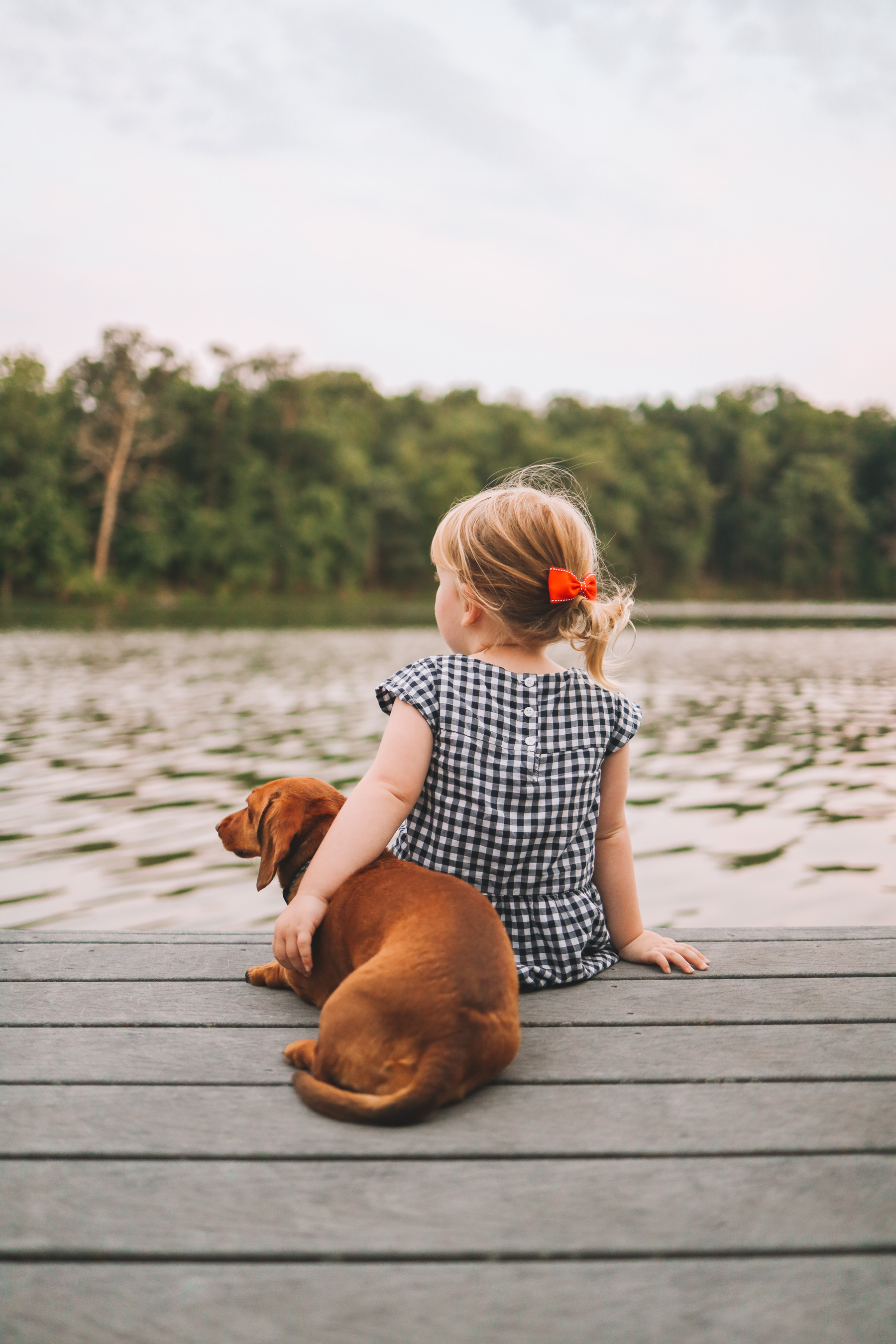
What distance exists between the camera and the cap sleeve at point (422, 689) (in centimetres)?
205

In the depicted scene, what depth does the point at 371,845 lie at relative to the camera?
2027 mm

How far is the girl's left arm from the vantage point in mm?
2324

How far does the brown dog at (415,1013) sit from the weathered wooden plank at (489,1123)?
5 cm

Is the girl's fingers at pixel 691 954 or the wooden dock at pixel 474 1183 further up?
the wooden dock at pixel 474 1183

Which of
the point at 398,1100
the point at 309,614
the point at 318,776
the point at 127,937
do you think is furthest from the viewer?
the point at 309,614

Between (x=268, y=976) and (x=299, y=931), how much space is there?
0.29 meters

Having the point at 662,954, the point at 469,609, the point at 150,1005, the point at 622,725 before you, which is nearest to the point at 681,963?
the point at 662,954

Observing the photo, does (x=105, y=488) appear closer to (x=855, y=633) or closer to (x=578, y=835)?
(x=855, y=633)

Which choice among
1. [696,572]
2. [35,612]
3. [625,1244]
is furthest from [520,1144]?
[696,572]

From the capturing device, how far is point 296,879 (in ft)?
7.37

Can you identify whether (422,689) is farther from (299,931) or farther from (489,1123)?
(489,1123)

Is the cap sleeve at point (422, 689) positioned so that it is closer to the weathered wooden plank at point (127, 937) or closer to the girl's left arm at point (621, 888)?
the girl's left arm at point (621, 888)

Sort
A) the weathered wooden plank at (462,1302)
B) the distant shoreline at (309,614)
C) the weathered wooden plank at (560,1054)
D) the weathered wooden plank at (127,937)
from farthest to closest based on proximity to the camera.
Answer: the distant shoreline at (309,614), the weathered wooden plank at (127,937), the weathered wooden plank at (560,1054), the weathered wooden plank at (462,1302)

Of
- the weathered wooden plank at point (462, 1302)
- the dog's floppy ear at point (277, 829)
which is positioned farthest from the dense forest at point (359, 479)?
the weathered wooden plank at point (462, 1302)
